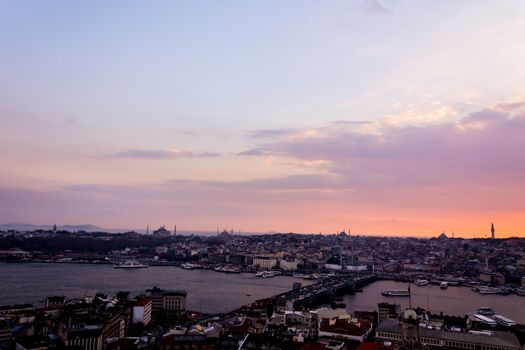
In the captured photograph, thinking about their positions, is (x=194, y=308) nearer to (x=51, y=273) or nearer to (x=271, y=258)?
(x=51, y=273)

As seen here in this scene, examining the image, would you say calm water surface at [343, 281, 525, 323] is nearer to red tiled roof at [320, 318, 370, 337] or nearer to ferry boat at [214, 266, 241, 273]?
red tiled roof at [320, 318, 370, 337]

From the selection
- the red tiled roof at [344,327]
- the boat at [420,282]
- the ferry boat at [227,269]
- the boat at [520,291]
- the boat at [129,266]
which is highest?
the red tiled roof at [344,327]

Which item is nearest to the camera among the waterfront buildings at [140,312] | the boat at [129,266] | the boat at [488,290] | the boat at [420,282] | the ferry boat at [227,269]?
the waterfront buildings at [140,312]

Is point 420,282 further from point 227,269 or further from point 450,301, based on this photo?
point 227,269

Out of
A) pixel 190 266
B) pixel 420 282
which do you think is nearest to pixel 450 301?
pixel 420 282

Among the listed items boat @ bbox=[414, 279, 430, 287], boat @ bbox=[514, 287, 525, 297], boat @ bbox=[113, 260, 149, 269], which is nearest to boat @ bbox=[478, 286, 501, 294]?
boat @ bbox=[514, 287, 525, 297]

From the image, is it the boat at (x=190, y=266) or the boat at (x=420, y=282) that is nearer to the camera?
the boat at (x=420, y=282)

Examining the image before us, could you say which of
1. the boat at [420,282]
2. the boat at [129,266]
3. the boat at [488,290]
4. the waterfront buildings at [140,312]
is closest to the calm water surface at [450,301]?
the boat at [488,290]

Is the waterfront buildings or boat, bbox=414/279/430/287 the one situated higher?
the waterfront buildings

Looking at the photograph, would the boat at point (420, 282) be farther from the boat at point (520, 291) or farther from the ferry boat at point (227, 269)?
the ferry boat at point (227, 269)

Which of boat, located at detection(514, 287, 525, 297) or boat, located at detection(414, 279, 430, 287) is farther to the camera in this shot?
boat, located at detection(414, 279, 430, 287)

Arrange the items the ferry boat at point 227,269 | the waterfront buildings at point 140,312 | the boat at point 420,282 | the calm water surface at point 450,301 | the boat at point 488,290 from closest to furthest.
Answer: the waterfront buildings at point 140,312, the calm water surface at point 450,301, the boat at point 488,290, the boat at point 420,282, the ferry boat at point 227,269
